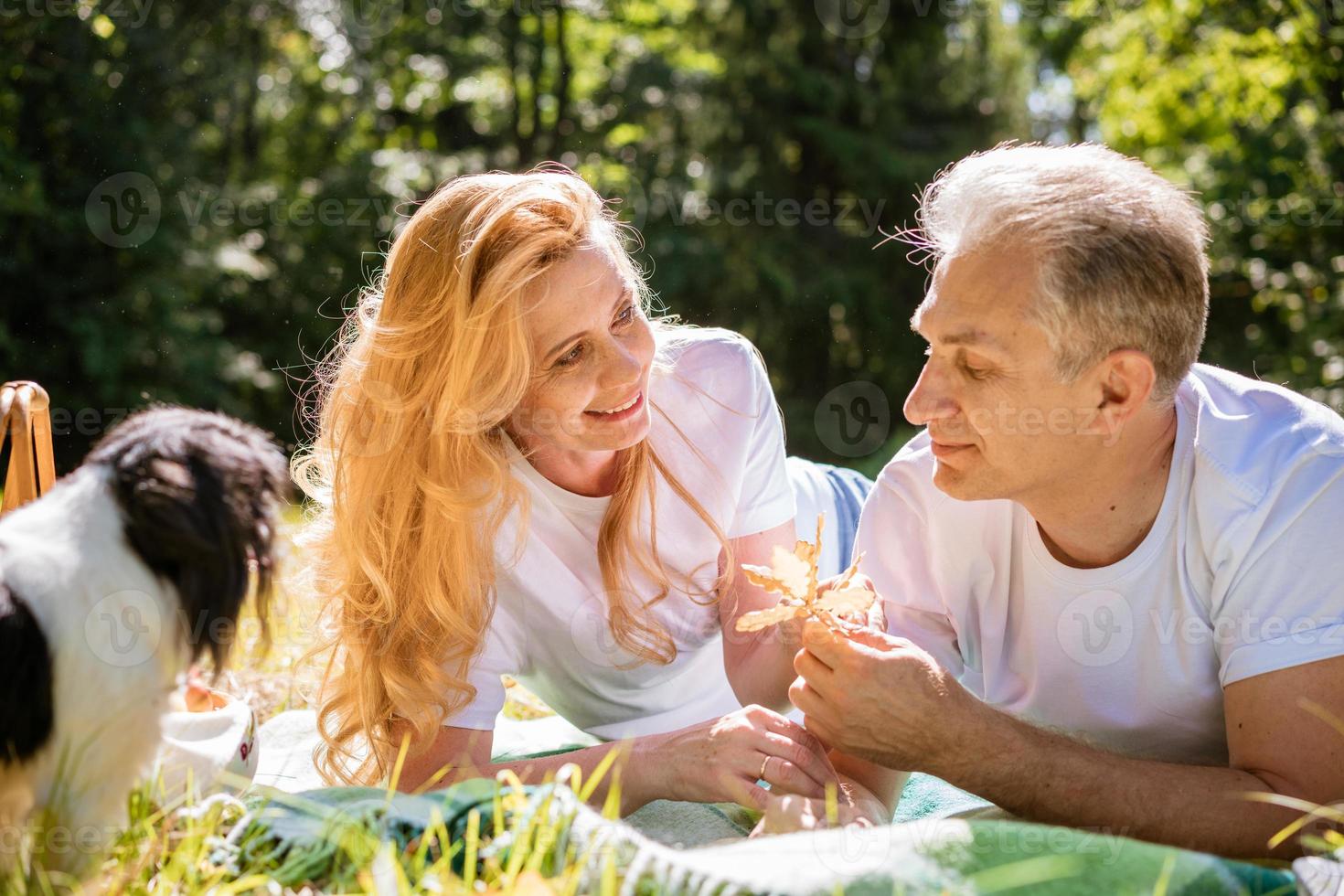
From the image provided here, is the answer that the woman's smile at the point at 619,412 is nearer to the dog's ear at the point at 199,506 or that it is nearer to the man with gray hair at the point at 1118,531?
the man with gray hair at the point at 1118,531

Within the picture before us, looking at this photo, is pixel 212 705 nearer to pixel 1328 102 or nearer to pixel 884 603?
pixel 884 603

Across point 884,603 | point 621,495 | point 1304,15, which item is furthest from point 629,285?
point 1304,15

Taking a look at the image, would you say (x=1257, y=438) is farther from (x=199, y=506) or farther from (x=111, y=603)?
(x=111, y=603)

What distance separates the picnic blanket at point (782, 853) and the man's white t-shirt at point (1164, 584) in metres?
0.51

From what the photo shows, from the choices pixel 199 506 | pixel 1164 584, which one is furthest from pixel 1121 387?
pixel 199 506

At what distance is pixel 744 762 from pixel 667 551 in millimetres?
800

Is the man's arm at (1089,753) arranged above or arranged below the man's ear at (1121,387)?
below

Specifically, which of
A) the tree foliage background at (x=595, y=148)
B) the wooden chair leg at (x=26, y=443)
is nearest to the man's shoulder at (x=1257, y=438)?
the wooden chair leg at (x=26, y=443)

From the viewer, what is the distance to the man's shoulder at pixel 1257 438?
7.98 ft

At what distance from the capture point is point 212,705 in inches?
114

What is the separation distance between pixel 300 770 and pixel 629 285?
1625mm

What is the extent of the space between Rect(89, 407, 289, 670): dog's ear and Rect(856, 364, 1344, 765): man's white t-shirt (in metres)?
1.59

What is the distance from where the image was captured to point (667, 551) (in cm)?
323

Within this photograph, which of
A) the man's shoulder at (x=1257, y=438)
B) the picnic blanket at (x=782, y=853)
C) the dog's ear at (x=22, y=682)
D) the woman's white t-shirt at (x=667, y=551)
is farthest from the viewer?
the woman's white t-shirt at (x=667, y=551)
